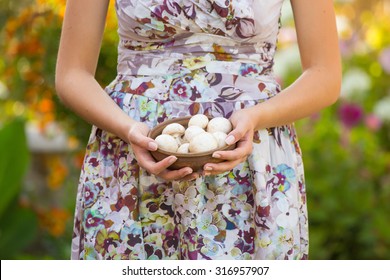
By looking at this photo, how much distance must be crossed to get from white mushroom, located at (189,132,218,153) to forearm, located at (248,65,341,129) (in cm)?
15

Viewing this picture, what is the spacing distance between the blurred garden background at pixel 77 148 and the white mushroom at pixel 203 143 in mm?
1921

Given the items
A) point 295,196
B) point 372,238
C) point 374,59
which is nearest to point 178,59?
point 295,196

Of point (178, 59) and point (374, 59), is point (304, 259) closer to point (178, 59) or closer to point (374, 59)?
point (178, 59)

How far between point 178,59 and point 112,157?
30 centimetres

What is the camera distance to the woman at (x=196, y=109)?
1968 millimetres

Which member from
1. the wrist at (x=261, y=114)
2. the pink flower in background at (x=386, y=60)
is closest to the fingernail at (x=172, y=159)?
the wrist at (x=261, y=114)

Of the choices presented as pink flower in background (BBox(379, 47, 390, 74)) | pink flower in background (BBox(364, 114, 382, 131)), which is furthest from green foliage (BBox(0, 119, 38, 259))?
pink flower in background (BBox(379, 47, 390, 74))

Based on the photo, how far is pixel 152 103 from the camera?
2021mm

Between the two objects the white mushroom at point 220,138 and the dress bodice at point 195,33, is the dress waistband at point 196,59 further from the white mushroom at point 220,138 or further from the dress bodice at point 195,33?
the white mushroom at point 220,138

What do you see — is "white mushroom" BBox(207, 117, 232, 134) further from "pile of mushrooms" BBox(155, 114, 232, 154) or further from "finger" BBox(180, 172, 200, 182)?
"finger" BBox(180, 172, 200, 182)

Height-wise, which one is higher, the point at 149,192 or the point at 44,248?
the point at 44,248

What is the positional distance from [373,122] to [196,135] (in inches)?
139

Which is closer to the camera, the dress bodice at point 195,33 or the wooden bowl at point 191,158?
the wooden bowl at point 191,158

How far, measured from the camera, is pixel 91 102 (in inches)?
79.4
